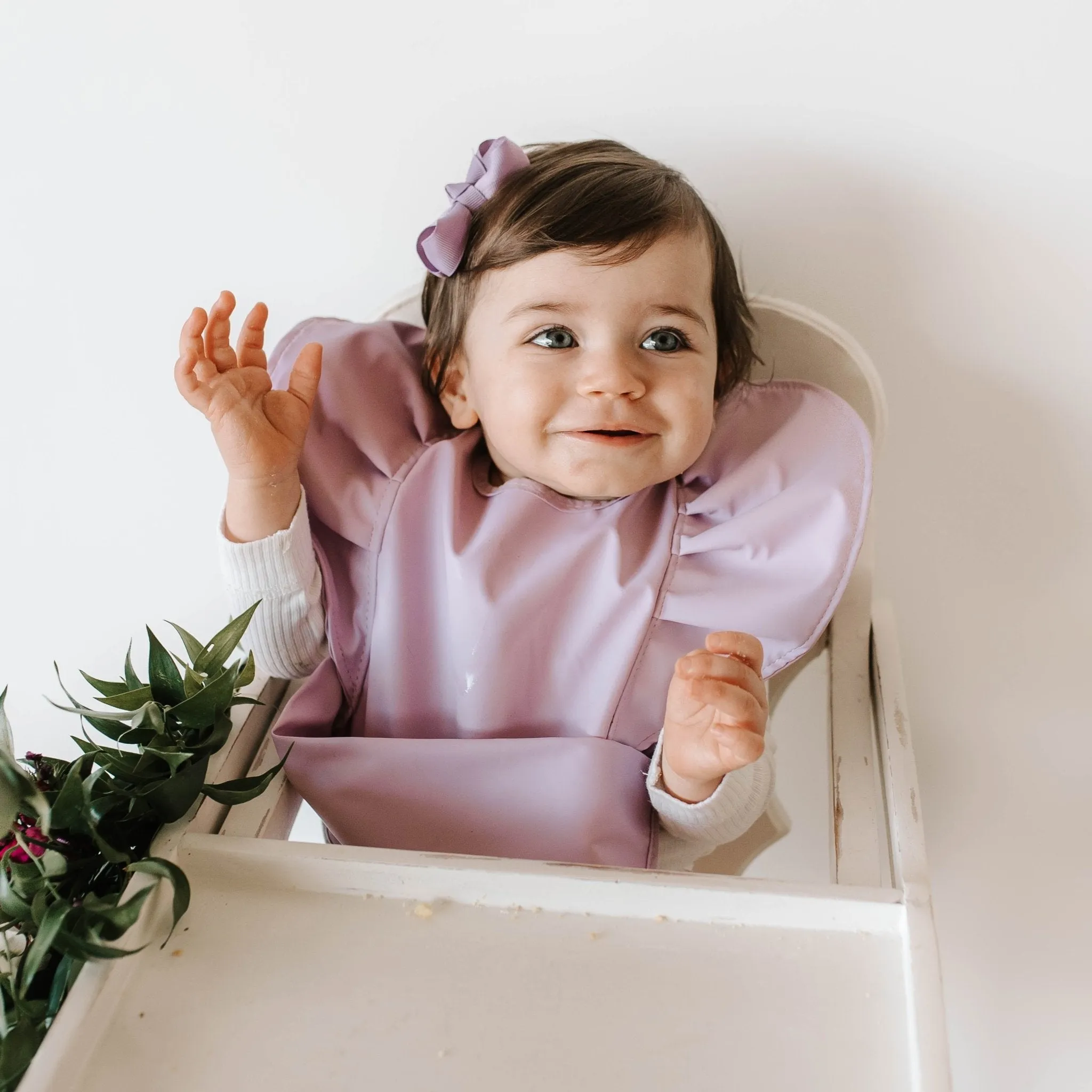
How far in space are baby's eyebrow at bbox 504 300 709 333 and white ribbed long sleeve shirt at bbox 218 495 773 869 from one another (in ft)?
0.75

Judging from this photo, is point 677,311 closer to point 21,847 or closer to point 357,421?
point 357,421

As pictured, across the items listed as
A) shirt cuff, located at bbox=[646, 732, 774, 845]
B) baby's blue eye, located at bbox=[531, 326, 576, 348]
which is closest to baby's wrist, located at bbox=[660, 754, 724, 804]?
shirt cuff, located at bbox=[646, 732, 774, 845]

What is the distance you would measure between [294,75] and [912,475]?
0.68 m

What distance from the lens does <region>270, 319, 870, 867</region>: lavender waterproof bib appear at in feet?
2.59

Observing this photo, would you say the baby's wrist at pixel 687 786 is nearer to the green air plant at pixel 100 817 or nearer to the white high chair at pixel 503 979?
the white high chair at pixel 503 979

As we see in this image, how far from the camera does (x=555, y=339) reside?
Answer: 811 millimetres

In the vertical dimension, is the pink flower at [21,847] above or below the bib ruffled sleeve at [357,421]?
below

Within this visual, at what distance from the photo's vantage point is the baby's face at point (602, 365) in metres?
0.79

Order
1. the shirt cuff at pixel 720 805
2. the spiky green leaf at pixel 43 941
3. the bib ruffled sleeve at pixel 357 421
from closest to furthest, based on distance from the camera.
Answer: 1. the spiky green leaf at pixel 43 941
2. the shirt cuff at pixel 720 805
3. the bib ruffled sleeve at pixel 357 421

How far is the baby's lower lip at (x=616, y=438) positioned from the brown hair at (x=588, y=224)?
110 mm

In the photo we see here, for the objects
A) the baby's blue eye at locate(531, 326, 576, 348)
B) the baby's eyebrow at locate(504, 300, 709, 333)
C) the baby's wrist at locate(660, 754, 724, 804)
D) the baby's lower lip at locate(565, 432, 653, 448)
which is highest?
the baby's eyebrow at locate(504, 300, 709, 333)

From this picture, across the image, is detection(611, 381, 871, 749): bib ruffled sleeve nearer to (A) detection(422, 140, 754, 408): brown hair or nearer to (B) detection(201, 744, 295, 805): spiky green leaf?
(A) detection(422, 140, 754, 408): brown hair

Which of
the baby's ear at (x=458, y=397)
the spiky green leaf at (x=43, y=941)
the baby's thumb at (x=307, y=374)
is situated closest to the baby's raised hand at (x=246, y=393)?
the baby's thumb at (x=307, y=374)

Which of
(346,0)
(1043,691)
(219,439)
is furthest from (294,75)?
(1043,691)
